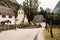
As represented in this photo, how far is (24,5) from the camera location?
7738 cm

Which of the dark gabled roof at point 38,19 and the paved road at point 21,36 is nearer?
the paved road at point 21,36

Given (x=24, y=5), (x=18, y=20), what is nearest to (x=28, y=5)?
(x=24, y=5)

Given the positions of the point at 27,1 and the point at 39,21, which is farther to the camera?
the point at 39,21

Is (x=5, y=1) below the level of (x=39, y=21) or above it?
above

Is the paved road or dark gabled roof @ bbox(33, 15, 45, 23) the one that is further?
dark gabled roof @ bbox(33, 15, 45, 23)

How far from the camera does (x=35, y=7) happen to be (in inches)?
3059

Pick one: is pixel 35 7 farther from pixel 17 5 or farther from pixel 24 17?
pixel 17 5

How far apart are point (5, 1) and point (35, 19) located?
21.5 metres

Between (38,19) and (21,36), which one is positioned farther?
(38,19)

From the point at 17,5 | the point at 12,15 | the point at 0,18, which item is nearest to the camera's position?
the point at 0,18

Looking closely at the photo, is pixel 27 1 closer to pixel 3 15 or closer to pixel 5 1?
pixel 5 1

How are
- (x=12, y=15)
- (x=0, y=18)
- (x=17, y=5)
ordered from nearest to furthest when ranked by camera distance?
(x=0, y=18), (x=12, y=15), (x=17, y=5)

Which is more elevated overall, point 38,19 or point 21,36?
point 38,19

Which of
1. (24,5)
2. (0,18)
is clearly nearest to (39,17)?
(24,5)
